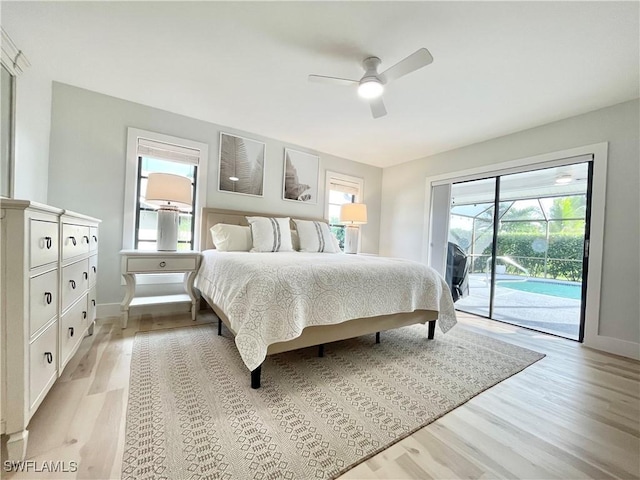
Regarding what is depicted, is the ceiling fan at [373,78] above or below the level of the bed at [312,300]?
above

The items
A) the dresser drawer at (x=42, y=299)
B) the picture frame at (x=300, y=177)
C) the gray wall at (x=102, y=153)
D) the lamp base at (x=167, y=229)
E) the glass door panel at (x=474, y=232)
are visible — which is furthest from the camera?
the picture frame at (x=300, y=177)

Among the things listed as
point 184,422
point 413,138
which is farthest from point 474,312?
point 184,422

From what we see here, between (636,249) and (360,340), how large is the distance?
273 centimetres

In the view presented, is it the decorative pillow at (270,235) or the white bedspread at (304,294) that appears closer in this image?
the white bedspread at (304,294)

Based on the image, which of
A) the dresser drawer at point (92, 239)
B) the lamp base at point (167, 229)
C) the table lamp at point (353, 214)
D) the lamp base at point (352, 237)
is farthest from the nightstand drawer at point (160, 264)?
the lamp base at point (352, 237)

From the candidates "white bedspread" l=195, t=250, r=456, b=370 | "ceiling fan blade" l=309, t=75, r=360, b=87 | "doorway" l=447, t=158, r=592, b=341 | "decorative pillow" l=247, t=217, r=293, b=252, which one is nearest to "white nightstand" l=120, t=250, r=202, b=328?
"white bedspread" l=195, t=250, r=456, b=370

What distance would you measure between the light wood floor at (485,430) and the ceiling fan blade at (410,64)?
221cm

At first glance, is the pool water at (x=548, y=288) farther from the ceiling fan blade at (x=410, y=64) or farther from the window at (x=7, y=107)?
the window at (x=7, y=107)

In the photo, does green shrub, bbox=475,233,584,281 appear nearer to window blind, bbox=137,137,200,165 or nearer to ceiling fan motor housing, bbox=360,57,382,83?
ceiling fan motor housing, bbox=360,57,382,83

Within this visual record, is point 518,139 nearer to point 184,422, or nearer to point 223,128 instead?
point 223,128

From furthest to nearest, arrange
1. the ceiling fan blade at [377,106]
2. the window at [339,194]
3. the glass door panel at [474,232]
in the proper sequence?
the window at [339,194] < the glass door panel at [474,232] < the ceiling fan blade at [377,106]

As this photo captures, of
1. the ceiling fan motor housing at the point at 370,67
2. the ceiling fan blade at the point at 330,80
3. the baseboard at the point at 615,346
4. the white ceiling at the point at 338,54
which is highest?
the white ceiling at the point at 338,54

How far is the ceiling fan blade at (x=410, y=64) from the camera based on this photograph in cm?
164

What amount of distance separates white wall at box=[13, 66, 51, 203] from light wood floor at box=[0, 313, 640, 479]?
1491 millimetres
